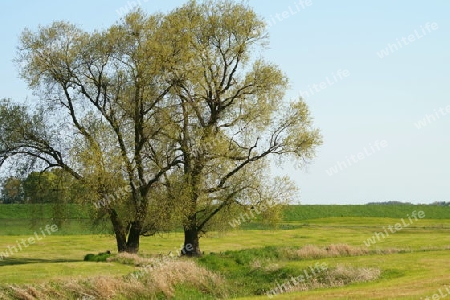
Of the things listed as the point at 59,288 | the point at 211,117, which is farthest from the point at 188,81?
the point at 59,288

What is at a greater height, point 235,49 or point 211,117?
point 235,49

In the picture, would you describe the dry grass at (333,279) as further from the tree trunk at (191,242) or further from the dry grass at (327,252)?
the tree trunk at (191,242)

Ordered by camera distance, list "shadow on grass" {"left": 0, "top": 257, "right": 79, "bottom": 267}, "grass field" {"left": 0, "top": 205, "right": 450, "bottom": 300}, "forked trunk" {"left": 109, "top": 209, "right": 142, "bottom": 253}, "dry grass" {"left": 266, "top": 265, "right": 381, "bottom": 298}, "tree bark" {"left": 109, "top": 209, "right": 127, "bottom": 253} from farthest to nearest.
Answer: "forked trunk" {"left": 109, "top": 209, "right": 142, "bottom": 253} < "tree bark" {"left": 109, "top": 209, "right": 127, "bottom": 253} < "shadow on grass" {"left": 0, "top": 257, "right": 79, "bottom": 267} < "dry grass" {"left": 266, "top": 265, "right": 381, "bottom": 298} < "grass field" {"left": 0, "top": 205, "right": 450, "bottom": 300}

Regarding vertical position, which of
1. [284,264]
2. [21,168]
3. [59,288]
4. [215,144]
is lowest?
[284,264]

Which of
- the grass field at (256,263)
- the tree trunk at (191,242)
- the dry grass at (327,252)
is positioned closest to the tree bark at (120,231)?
the grass field at (256,263)

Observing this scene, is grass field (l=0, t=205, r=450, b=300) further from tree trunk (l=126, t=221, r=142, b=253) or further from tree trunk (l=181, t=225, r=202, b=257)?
tree trunk (l=181, t=225, r=202, b=257)

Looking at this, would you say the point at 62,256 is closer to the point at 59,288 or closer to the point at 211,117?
the point at 211,117

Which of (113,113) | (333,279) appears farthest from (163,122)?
(333,279)

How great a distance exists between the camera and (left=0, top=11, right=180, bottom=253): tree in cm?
4375

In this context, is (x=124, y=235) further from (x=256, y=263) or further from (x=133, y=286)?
(x=133, y=286)

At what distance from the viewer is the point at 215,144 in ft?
147

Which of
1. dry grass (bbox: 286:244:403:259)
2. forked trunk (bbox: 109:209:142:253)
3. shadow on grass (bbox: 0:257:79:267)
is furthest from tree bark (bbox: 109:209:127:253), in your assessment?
dry grass (bbox: 286:244:403:259)

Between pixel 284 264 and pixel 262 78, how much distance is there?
14.3m

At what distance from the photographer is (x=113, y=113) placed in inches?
1786
